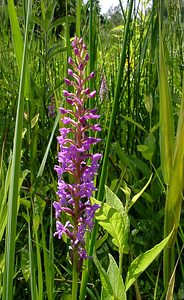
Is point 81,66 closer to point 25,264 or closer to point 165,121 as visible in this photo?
point 165,121

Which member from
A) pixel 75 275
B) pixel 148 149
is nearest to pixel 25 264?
pixel 75 275

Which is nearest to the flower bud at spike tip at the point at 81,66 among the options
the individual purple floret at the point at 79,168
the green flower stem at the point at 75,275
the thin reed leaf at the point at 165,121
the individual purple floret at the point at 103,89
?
the individual purple floret at the point at 79,168

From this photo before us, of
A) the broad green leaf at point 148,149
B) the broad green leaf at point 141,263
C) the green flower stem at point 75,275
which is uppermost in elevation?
the broad green leaf at point 148,149

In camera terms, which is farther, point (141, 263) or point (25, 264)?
point (25, 264)

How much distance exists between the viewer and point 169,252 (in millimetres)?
712

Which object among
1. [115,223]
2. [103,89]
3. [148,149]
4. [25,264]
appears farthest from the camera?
[103,89]

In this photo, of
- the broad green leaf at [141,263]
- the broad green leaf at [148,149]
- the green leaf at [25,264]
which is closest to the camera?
the broad green leaf at [141,263]

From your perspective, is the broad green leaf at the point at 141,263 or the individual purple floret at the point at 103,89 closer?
the broad green leaf at the point at 141,263

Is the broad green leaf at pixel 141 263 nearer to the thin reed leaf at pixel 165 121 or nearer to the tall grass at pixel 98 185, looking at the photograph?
the tall grass at pixel 98 185

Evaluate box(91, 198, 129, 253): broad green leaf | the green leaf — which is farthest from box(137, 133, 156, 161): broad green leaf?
box(91, 198, 129, 253): broad green leaf

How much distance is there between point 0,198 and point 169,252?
25 cm

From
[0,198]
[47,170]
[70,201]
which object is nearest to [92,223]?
[70,201]

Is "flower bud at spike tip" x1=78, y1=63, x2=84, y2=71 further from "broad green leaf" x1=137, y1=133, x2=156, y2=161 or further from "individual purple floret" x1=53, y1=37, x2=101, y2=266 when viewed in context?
"broad green leaf" x1=137, y1=133, x2=156, y2=161

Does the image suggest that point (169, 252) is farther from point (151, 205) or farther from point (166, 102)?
point (151, 205)
